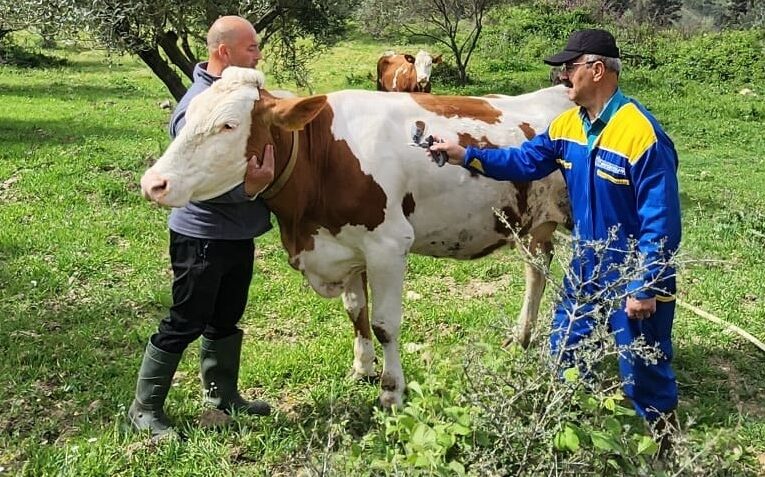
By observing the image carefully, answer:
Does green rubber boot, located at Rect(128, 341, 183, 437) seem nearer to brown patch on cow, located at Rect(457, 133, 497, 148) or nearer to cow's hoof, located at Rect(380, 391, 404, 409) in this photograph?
cow's hoof, located at Rect(380, 391, 404, 409)

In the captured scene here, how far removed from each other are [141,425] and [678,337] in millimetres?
3894

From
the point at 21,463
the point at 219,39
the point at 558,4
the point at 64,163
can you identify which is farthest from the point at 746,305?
the point at 558,4

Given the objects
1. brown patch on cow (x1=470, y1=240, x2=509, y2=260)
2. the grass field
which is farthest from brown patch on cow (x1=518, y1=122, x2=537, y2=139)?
the grass field

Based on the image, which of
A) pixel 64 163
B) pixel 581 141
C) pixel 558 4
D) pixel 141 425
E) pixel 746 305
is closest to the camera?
pixel 581 141

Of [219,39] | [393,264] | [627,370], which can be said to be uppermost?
[219,39]

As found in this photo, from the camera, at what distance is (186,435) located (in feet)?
13.5

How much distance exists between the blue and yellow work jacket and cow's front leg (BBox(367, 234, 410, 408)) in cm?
71

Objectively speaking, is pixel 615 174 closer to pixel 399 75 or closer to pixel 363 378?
pixel 363 378

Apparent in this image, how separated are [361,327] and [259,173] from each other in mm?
1552

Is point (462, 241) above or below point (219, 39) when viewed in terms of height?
below

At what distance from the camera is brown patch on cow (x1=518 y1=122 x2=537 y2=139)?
4836mm

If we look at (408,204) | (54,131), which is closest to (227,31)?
(408,204)

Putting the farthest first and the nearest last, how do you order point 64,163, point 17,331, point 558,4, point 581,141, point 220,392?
point 558,4 → point 64,163 → point 17,331 → point 220,392 → point 581,141

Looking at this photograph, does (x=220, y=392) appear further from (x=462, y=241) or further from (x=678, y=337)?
(x=678, y=337)
